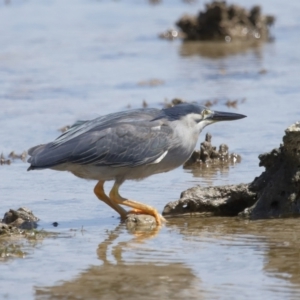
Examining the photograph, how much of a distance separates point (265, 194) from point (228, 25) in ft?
35.2

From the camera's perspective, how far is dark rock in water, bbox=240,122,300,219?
7.12 m

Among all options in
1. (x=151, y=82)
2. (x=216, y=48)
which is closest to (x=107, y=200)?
(x=151, y=82)

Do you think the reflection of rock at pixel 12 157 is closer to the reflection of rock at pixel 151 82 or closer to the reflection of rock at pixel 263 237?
the reflection of rock at pixel 263 237

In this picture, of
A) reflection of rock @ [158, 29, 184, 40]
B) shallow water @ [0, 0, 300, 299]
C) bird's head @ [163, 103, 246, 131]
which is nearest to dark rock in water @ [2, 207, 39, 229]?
shallow water @ [0, 0, 300, 299]

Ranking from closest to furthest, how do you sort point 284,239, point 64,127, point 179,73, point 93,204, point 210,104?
point 284,239 < point 93,204 < point 64,127 < point 210,104 < point 179,73

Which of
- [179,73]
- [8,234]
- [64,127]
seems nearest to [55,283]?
[8,234]

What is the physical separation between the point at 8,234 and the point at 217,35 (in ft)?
37.7

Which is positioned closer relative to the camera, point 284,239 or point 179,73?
point 284,239

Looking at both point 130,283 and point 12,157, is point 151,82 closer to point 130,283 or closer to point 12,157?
point 12,157

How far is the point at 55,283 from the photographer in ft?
18.4

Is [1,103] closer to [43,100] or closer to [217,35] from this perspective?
[43,100]

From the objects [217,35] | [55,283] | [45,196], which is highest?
[217,35]

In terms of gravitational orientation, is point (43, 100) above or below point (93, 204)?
above

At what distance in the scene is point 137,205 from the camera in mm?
7398
